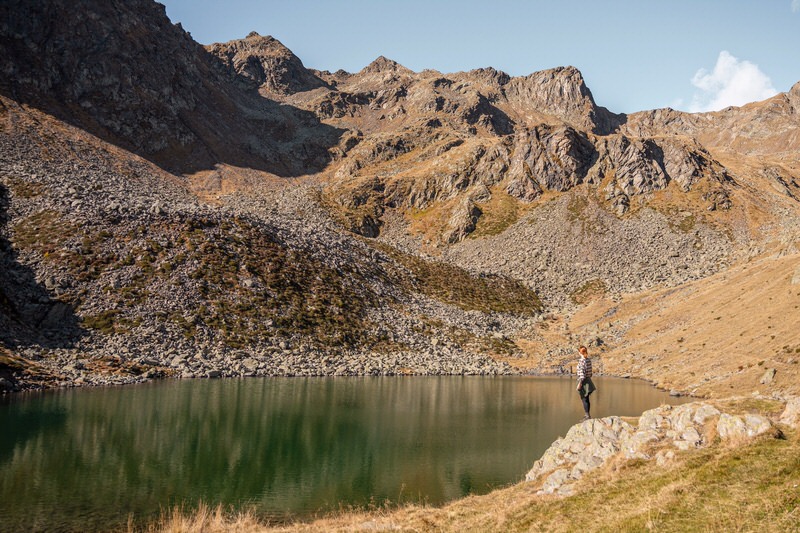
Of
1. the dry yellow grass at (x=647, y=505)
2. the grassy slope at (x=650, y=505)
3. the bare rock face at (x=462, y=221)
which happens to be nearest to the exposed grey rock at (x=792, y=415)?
the grassy slope at (x=650, y=505)

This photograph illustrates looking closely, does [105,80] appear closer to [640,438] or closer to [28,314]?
[28,314]

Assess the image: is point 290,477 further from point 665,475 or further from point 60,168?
point 60,168

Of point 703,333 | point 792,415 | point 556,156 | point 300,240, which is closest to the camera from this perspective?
point 792,415

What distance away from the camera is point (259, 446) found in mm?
40750

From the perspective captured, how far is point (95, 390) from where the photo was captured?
61.6 metres

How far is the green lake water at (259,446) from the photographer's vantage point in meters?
28.4

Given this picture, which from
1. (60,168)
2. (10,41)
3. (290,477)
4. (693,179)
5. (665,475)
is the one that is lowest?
(290,477)

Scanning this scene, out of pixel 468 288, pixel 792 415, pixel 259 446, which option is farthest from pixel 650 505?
pixel 468 288

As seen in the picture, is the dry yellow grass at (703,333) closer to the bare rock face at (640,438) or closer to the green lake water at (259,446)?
the green lake water at (259,446)

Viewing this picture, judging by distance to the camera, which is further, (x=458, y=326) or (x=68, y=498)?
(x=458, y=326)

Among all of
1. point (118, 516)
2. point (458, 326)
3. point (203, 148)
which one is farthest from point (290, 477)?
point (203, 148)

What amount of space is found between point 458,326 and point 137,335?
60.3 meters

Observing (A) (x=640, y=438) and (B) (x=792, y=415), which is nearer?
(B) (x=792, y=415)

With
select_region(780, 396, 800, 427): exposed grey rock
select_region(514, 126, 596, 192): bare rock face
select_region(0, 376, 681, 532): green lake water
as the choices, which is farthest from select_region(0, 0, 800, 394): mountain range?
select_region(780, 396, 800, 427): exposed grey rock
